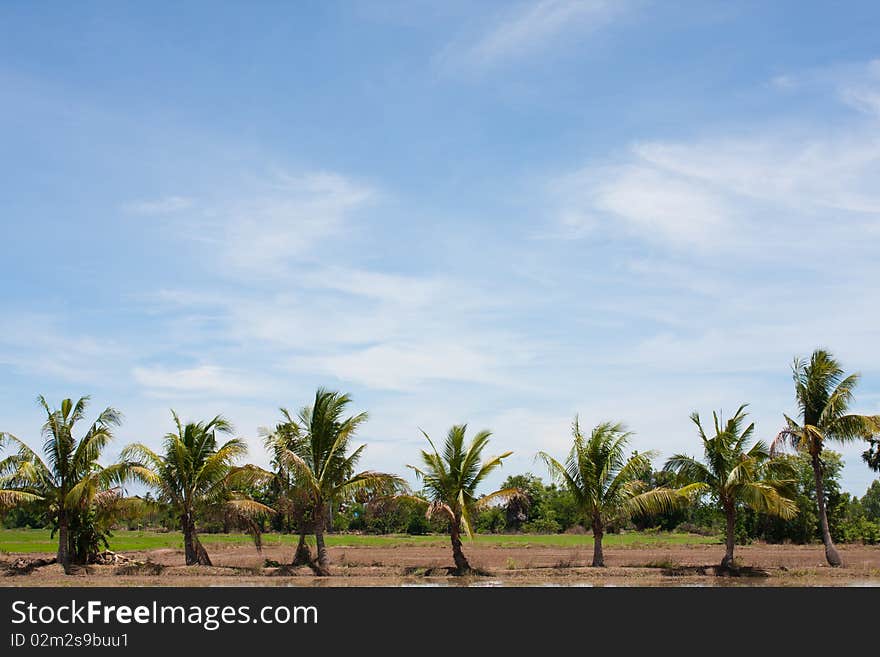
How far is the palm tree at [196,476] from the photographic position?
27.3 metres

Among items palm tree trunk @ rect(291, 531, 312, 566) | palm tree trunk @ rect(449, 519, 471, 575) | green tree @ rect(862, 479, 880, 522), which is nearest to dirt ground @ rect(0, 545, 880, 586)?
palm tree trunk @ rect(449, 519, 471, 575)

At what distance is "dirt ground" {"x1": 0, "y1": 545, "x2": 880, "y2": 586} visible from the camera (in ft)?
74.3

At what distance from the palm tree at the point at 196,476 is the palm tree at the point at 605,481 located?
10.4m

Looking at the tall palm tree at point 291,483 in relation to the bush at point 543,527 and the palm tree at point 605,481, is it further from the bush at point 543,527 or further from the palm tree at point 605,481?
the bush at point 543,527

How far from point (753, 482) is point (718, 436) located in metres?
1.76

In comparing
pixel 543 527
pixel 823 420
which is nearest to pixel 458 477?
pixel 823 420

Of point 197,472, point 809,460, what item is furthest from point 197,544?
point 809,460

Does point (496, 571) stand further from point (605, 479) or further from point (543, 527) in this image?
point (543, 527)

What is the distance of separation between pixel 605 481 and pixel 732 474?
4058mm

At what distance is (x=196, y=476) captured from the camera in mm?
27516

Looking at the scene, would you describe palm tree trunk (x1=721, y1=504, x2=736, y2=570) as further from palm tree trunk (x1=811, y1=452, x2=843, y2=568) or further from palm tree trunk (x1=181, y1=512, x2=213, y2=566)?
palm tree trunk (x1=181, y1=512, x2=213, y2=566)

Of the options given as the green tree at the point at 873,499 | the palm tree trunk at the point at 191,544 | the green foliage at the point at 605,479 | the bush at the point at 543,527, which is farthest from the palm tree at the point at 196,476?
the green tree at the point at 873,499

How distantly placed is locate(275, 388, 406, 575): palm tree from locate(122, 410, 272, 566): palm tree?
185 cm
